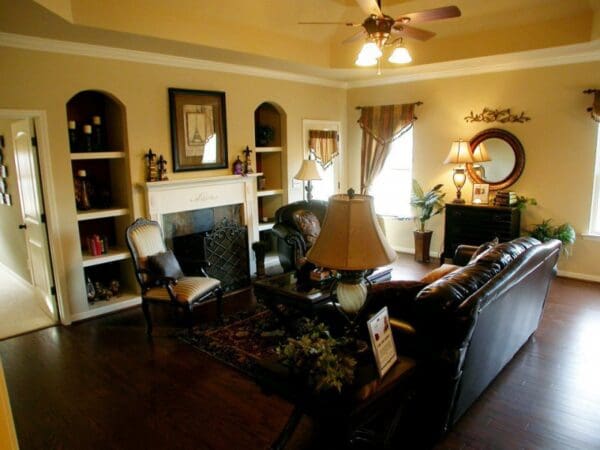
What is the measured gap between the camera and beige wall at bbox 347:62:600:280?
5.54 m

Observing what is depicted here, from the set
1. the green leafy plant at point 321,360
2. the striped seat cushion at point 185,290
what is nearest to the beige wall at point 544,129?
the striped seat cushion at point 185,290

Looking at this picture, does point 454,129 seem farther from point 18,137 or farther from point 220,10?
point 18,137

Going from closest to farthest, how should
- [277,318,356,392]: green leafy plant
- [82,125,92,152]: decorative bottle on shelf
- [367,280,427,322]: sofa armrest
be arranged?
[277,318,356,392]: green leafy plant → [367,280,427,322]: sofa armrest → [82,125,92,152]: decorative bottle on shelf

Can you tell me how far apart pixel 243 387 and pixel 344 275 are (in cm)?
157

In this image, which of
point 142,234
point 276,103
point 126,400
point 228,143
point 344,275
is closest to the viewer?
point 344,275

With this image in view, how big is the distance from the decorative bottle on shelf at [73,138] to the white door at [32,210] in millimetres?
421

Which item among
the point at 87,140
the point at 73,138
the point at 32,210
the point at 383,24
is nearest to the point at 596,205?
the point at 383,24

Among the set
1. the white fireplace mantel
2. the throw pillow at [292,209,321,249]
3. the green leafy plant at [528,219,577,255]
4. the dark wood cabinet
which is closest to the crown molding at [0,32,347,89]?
the white fireplace mantel

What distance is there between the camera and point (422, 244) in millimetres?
6801

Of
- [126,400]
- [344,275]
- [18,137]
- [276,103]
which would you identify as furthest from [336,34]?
[126,400]

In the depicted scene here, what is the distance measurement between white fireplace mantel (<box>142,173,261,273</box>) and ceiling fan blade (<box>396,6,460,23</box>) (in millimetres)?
3119

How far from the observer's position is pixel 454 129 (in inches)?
259

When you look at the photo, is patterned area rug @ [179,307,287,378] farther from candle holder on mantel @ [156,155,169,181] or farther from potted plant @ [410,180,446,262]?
potted plant @ [410,180,446,262]

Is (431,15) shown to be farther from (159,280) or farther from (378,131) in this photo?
(378,131)
